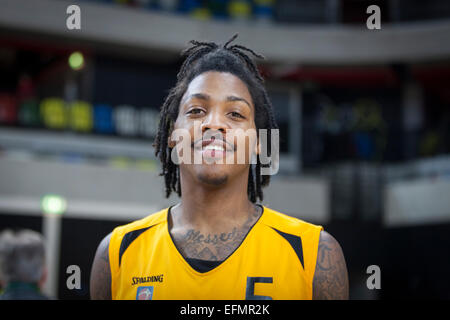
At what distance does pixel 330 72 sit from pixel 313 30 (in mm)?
998

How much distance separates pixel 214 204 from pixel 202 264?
8.8 inches

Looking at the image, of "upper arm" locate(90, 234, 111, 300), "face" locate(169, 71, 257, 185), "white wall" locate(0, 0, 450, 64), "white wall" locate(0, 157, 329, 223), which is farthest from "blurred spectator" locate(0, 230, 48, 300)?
"white wall" locate(0, 0, 450, 64)

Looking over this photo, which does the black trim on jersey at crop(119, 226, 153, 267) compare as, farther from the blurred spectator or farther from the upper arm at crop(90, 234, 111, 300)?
the blurred spectator

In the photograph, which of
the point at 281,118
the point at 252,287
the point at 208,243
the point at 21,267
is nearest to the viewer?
the point at 252,287

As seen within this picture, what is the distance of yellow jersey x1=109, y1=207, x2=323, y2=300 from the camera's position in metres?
1.97

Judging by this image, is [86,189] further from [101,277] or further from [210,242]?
[210,242]

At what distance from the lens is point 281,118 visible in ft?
39.4

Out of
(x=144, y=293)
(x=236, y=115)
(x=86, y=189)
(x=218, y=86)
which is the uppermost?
(x=86, y=189)

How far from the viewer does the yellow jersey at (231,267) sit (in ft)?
6.46

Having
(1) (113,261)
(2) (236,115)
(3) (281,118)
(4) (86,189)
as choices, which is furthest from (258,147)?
(3) (281,118)

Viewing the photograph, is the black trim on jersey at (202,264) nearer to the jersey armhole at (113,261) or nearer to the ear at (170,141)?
the jersey armhole at (113,261)

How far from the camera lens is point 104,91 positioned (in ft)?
36.6

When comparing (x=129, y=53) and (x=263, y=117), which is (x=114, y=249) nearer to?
(x=263, y=117)
